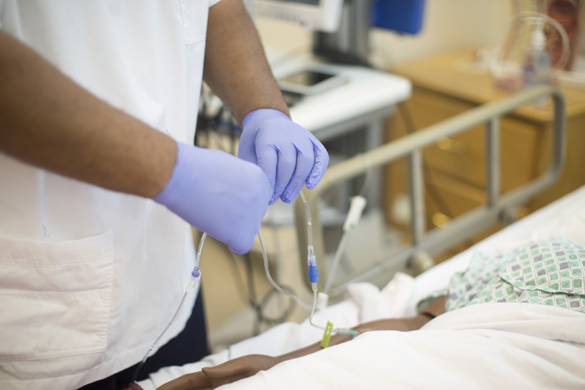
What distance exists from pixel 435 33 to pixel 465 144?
783 mm

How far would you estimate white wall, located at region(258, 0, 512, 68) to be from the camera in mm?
2344

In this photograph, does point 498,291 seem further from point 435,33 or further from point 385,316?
point 435,33

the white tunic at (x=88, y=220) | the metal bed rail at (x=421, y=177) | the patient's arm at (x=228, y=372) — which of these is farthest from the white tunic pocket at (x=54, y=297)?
the metal bed rail at (x=421, y=177)

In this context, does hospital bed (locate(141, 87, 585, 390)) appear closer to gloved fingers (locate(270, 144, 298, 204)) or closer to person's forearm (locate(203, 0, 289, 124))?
gloved fingers (locate(270, 144, 298, 204))

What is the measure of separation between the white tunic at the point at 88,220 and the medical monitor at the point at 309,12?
0.84 meters

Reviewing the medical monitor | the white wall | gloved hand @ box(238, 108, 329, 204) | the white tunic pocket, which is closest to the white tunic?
the white tunic pocket

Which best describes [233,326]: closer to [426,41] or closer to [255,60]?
[255,60]

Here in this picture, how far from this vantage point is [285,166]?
684mm

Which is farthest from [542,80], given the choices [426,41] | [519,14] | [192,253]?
[192,253]

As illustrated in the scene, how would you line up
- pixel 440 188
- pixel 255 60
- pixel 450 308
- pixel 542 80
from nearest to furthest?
pixel 255 60
pixel 450 308
pixel 542 80
pixel 440 188

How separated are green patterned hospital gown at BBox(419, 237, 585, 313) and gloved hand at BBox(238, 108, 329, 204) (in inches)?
16.5

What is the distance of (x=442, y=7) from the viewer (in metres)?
2.42

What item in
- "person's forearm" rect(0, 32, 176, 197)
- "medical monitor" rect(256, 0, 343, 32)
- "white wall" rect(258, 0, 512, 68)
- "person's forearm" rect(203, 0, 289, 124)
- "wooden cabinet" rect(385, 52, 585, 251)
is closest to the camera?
"person's forearm" rect(0, 32, 176, 197)

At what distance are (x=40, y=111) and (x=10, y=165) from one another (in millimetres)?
223
